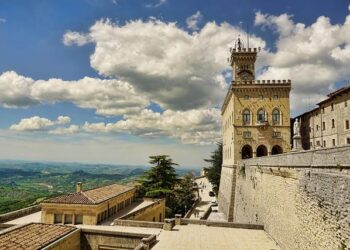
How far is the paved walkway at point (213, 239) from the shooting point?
1761cm

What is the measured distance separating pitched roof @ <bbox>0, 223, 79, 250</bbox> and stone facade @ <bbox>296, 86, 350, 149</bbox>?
26.6 metres

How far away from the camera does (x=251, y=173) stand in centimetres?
2881

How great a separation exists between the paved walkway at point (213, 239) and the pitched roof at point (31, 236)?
590 cm

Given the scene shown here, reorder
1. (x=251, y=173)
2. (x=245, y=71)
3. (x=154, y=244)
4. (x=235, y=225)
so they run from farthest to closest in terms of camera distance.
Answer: (x=245, y=71), (x=251, y=173), (x=235, y=225), (x=154, y=244)

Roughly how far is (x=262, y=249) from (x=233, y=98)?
87.3ft

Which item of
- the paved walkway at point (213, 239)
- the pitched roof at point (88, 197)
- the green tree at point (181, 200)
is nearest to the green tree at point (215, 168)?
the green tree at point (181, 200)

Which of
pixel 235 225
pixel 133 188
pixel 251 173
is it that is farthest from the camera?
pixel 133 188

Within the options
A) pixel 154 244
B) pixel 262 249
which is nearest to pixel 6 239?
pixel 154 244

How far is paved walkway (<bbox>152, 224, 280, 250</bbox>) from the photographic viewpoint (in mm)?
17609

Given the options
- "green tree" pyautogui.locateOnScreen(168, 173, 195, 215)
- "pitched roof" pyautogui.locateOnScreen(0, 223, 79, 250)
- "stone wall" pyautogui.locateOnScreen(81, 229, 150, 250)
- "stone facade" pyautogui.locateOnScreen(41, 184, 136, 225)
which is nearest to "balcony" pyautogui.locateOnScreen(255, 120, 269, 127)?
"green tree" pyautogui.locateOnScreen(168, 173, 195, 215)

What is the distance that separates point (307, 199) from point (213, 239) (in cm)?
763

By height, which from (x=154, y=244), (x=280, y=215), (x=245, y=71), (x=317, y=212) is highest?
(x=245, y=71)

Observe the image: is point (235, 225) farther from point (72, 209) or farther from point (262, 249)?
point (72, 209)

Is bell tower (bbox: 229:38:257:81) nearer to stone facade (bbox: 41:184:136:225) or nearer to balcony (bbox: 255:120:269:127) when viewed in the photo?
balcony (bbox: 255:120:269:127)
